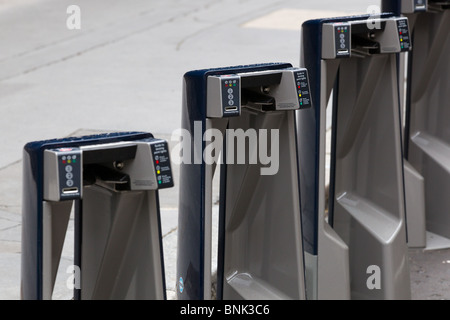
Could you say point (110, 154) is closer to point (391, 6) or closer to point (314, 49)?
point (314, 49)

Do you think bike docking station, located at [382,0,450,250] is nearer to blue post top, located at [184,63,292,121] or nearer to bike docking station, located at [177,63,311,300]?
bike docking station, located at [177,63,311,300]

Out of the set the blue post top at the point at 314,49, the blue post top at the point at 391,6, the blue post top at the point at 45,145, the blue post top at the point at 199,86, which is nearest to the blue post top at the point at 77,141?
the blue post top at the point at 45,145

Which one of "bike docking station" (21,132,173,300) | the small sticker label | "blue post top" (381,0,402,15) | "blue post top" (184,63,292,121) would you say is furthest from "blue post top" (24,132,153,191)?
"blue post top" (381,0,402,15)

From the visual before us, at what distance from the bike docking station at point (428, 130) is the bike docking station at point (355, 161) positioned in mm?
966

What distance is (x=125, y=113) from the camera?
8.41 meters

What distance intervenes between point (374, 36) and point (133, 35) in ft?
24.5

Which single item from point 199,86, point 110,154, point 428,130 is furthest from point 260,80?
point 428,130

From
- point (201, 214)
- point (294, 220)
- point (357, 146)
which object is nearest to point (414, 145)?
point (357, 146)

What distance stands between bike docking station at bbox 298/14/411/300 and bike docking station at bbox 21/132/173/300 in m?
1.20

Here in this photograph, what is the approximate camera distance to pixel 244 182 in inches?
165

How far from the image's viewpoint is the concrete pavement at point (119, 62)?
19.9 feet

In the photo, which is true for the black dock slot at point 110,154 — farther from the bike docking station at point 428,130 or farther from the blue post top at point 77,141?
the bike docking station at point 428,130
